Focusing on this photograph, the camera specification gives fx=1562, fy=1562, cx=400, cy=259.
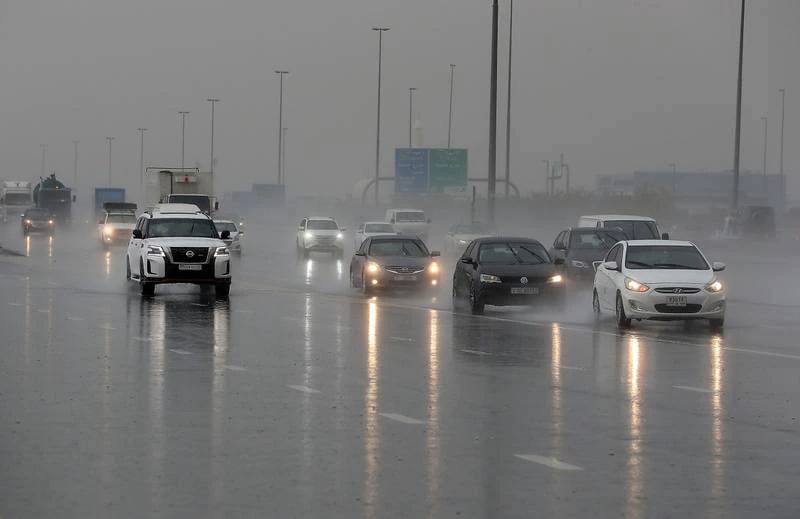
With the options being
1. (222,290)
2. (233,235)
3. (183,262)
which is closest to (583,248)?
(222,290)

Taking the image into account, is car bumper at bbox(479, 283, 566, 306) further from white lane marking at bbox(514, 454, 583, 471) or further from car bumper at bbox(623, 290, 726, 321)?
white lane marking at bbox(514, 454, 583, 471)

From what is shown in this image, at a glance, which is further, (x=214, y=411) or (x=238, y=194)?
(x=238, y=194)

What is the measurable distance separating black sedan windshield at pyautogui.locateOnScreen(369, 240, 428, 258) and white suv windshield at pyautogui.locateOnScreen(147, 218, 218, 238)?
3602 millimetres

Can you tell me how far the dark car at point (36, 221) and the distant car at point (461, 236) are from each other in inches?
1277

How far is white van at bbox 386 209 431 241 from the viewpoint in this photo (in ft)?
230

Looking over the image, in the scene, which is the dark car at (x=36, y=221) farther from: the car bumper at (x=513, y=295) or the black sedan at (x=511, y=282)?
the car bumper at (x=513, y=295)

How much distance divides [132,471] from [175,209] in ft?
107

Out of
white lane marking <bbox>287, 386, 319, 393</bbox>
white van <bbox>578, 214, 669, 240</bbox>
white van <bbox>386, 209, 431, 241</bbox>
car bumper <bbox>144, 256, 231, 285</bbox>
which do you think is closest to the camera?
white lane marking <bbox>287, 386, 319, 393</bbox>

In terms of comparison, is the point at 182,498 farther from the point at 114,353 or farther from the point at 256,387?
the point at 114,353

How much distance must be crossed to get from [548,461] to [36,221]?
7932 centimetres

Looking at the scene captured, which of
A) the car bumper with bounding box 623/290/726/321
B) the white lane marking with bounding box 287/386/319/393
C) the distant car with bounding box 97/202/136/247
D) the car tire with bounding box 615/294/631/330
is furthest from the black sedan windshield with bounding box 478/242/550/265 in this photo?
the distant car with bounding box 97/202/136/247

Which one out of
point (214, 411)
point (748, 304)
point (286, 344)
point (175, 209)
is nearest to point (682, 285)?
point (286, 344)

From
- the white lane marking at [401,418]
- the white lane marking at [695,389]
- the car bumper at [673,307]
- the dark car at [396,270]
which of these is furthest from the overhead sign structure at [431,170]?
the white lane marking at [401,418]

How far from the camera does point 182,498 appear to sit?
9.26 meters
